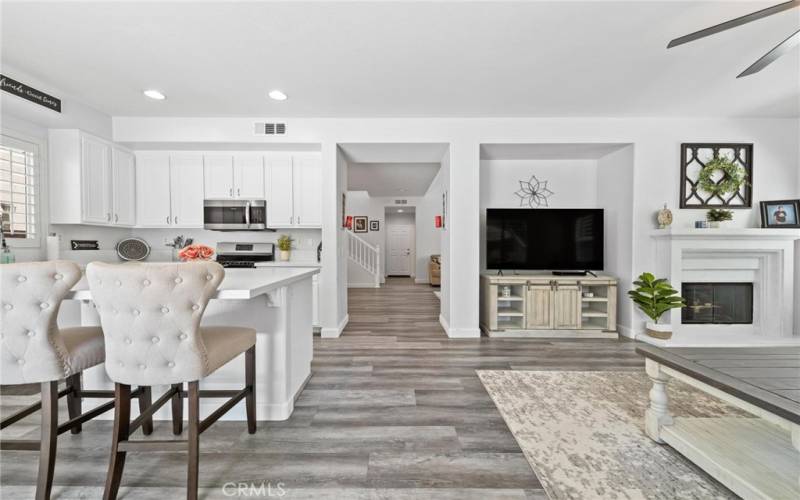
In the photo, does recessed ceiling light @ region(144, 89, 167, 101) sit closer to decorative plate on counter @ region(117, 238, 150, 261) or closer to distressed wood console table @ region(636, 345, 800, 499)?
decorative plate on counter @ region(117, 238, 150, 261)

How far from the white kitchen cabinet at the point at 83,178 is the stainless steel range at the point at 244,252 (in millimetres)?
1195

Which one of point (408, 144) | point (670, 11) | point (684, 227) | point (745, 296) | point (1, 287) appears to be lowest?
point (745, 296)

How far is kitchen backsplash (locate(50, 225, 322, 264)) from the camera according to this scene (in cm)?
386

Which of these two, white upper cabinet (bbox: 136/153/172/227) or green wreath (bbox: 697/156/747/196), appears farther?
white upper cabinet (bbox: 136/153/172/227)

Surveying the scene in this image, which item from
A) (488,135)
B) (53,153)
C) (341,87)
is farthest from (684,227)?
(53,153)

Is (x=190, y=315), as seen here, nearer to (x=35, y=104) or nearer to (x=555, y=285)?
(x=35, y=104)

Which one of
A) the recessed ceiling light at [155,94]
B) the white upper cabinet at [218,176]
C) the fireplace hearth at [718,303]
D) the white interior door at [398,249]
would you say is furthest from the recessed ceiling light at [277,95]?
the white interior door at [398,249]

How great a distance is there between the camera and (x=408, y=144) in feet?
12.8

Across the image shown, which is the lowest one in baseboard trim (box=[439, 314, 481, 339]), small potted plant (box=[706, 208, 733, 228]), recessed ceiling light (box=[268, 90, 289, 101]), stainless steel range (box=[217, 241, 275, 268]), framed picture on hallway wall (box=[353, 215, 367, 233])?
baseboard trim (box=[439, 314, 481, 339])

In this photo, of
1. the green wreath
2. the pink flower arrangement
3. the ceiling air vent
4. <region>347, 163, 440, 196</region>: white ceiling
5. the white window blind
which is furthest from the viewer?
<region>347, 163, 440, 196</region>: white ceiling

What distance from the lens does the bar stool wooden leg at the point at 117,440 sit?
4.42 feet

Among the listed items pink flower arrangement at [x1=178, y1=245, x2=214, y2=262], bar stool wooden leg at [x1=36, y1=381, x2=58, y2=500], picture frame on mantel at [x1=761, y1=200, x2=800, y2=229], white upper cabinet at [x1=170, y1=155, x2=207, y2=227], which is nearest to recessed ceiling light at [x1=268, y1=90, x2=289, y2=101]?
white upper cabinet at [x1=170, y1=155, x2=207, y2=227]

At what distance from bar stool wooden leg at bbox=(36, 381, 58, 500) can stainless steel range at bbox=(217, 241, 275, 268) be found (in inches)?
113

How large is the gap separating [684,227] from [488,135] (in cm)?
252
